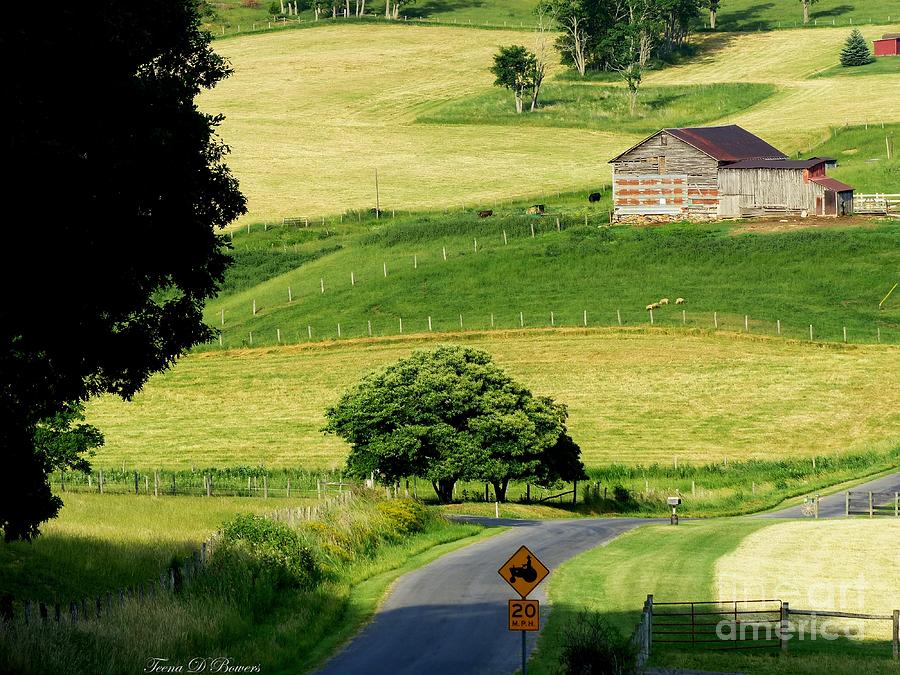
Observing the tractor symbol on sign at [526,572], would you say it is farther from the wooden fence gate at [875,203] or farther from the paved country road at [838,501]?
the wooden fence gate at [875,203]

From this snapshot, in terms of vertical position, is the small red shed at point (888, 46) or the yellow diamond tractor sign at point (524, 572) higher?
the small red shed at point (888, 46)

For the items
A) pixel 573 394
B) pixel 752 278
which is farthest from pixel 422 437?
pixel 752 278

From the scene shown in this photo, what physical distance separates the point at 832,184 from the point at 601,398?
41.1 m

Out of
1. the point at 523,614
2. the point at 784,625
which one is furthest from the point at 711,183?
the point at 523,614

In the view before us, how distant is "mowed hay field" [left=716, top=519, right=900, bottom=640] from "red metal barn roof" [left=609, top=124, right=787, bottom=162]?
7124cm

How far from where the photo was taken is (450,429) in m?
60.9

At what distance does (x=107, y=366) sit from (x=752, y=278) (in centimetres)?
7770

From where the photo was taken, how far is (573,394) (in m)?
81.4

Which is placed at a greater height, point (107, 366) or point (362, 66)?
point (362, 66)

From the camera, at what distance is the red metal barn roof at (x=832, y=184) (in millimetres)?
111312

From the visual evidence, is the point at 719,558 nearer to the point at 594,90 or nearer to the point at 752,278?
the point at 752,278

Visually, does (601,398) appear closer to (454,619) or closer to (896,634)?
(454,619)

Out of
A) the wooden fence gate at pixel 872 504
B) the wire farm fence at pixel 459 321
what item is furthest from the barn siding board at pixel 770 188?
the wooden fence gate at pixel 872 504

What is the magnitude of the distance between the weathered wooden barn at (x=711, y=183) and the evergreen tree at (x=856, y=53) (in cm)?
6108
